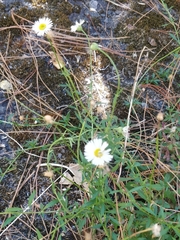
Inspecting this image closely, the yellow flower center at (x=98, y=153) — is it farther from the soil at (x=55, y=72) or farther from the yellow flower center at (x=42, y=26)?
the yellow flower center at (x=42, y=26)

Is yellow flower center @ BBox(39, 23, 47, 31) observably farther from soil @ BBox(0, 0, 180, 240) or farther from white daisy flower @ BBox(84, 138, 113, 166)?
white daisy flower @ BBox(84, 138, 113, 166)

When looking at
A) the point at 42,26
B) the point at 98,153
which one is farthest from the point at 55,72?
the point at 98,153

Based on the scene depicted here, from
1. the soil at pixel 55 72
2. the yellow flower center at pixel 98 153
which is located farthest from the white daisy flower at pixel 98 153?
the soil at pixel 55 72

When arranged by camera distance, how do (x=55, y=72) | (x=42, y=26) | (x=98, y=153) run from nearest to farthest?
(x=98, y=153)
(x=42, y=26)
(x=55, y=72)

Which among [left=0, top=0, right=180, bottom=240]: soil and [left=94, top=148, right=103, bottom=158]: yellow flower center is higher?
[left=0, top=0, right=180, bottom=240]: soil

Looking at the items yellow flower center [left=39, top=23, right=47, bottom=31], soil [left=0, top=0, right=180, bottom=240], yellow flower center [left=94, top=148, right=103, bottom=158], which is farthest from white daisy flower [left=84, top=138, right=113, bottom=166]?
yellow flower center [left=39, top=23, right=47, bottom=31]

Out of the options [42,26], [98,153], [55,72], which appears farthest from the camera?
[55,72]

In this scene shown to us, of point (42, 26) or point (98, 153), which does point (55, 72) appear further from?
point (98, 153)

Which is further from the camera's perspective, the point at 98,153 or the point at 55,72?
the point at 55,72
